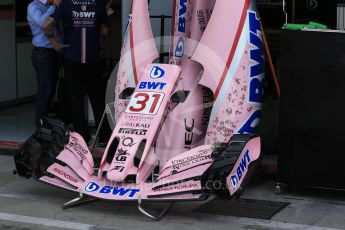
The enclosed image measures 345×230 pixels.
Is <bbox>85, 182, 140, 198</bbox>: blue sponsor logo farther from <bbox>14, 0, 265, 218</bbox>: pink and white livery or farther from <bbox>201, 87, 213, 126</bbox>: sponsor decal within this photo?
<bbox>201, 87, 213, 126</bbox>: sponsor decal

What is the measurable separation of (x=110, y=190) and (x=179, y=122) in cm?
114

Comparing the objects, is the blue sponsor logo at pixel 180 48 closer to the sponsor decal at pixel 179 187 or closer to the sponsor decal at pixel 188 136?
the sponsor decal at pixel 188 136

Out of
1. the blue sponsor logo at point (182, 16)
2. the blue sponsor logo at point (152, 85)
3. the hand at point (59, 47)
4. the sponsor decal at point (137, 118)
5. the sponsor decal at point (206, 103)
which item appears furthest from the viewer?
the hand at point (59, 47)

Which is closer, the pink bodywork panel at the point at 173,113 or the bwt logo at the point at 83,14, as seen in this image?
the pink bodywork panel at the point at 173,113

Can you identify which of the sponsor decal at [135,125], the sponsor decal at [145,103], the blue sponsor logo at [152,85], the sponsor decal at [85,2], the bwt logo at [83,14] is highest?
the sponsor decal at [85,2]

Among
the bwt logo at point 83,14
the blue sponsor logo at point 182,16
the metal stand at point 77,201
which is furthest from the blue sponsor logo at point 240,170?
the bwt logo at point 83,14

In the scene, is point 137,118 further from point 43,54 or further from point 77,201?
point 43,54

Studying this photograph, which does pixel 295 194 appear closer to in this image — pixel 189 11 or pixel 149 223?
pixel 149 223

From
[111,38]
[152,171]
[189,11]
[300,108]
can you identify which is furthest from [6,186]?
[111,38]

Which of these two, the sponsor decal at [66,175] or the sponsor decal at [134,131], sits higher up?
the sponsor decal at [134,131]

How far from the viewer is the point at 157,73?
6695 millimetres

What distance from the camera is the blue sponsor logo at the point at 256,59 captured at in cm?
680

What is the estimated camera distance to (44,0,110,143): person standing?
26.3 ft

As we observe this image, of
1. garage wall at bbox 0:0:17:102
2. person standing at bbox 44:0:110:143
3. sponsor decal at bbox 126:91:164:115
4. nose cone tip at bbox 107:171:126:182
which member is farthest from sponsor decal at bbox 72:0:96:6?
garage wall at bbox 0:0:17:102
